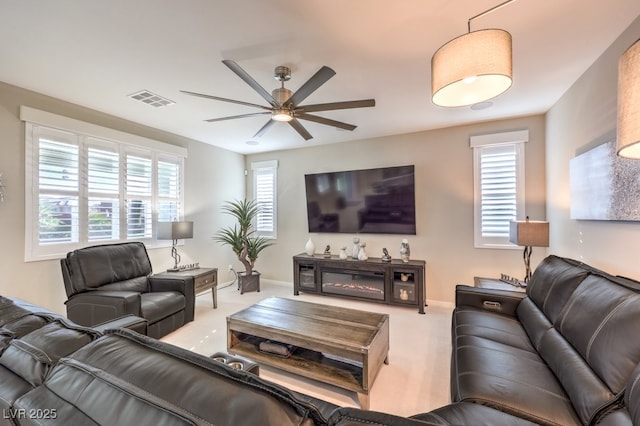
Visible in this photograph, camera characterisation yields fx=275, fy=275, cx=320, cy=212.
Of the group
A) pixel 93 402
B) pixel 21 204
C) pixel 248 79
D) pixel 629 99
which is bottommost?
pixel 93 402

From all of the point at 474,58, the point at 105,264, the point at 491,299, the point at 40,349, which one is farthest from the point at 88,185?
the point at 491,299

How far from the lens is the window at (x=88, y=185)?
298 centimetres

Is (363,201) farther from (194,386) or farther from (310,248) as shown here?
(194,386)

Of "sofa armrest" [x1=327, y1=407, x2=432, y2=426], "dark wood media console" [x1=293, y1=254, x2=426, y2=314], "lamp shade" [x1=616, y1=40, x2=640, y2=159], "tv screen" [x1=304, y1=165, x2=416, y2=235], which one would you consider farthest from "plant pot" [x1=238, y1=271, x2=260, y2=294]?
"lamp shade" [x1=616, y1=40, x2=640, y2=159]

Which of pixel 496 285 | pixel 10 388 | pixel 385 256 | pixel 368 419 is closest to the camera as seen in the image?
pixel 368 419

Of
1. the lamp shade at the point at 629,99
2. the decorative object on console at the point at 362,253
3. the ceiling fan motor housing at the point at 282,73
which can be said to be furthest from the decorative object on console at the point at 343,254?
the lamp shade at the point at 629,99

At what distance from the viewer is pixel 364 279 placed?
4297mm

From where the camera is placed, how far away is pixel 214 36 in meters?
2.05

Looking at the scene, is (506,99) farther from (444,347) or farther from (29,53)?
(29,53)

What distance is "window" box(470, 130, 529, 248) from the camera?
3.70m

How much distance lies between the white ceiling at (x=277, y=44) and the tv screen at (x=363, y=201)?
135 cm

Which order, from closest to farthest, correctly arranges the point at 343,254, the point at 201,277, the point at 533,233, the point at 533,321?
the point at 533,321 → the point at 533,233 → the point at 201,277 → the point at 343,254

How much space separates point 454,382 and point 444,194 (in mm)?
3075

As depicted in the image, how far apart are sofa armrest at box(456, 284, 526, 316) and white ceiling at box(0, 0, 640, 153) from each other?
6.73ft
